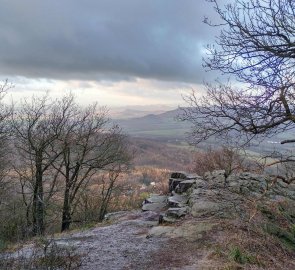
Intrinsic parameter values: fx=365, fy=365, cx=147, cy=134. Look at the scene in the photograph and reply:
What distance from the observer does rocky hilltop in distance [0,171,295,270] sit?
8.06 m

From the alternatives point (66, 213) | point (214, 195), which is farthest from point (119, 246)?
point (66, 213)

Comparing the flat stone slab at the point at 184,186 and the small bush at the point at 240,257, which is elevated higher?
the flat stone slab at the point at 184,186

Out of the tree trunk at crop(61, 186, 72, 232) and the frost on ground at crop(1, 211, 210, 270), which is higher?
the frost on ground at crop(1, 211, 210, 270)

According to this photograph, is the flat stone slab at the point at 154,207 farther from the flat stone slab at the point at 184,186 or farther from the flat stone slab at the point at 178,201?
the flat stone slab at the point at 184,186

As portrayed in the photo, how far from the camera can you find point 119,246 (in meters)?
9.74

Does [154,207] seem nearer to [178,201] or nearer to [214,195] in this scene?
[178,201]

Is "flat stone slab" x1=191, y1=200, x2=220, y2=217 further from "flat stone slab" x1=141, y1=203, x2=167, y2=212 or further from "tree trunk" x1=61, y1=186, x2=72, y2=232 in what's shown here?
"tree trunk" x1=61, y1=186, x2=72, y2=232

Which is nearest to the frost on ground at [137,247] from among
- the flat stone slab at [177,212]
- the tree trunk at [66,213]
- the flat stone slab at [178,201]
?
the flat stone slab at [177,212]

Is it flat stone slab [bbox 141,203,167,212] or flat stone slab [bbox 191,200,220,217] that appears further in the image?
flat stone slab [bbox 141,203,167,212]

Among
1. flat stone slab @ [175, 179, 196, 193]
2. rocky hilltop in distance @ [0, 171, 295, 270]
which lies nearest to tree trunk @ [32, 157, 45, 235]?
rocky hilltop in distance @ [0, 171, 295, 270]

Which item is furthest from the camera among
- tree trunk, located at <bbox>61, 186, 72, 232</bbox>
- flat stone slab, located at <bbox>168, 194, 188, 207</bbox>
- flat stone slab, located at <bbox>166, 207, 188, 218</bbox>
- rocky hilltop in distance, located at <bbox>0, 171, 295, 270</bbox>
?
tree trunk, located at <bbox>61, 186, 72, 232</bbox>

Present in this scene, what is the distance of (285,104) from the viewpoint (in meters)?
8.41

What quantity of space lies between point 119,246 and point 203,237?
2.25 meters

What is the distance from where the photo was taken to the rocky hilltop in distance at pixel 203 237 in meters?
8.06
